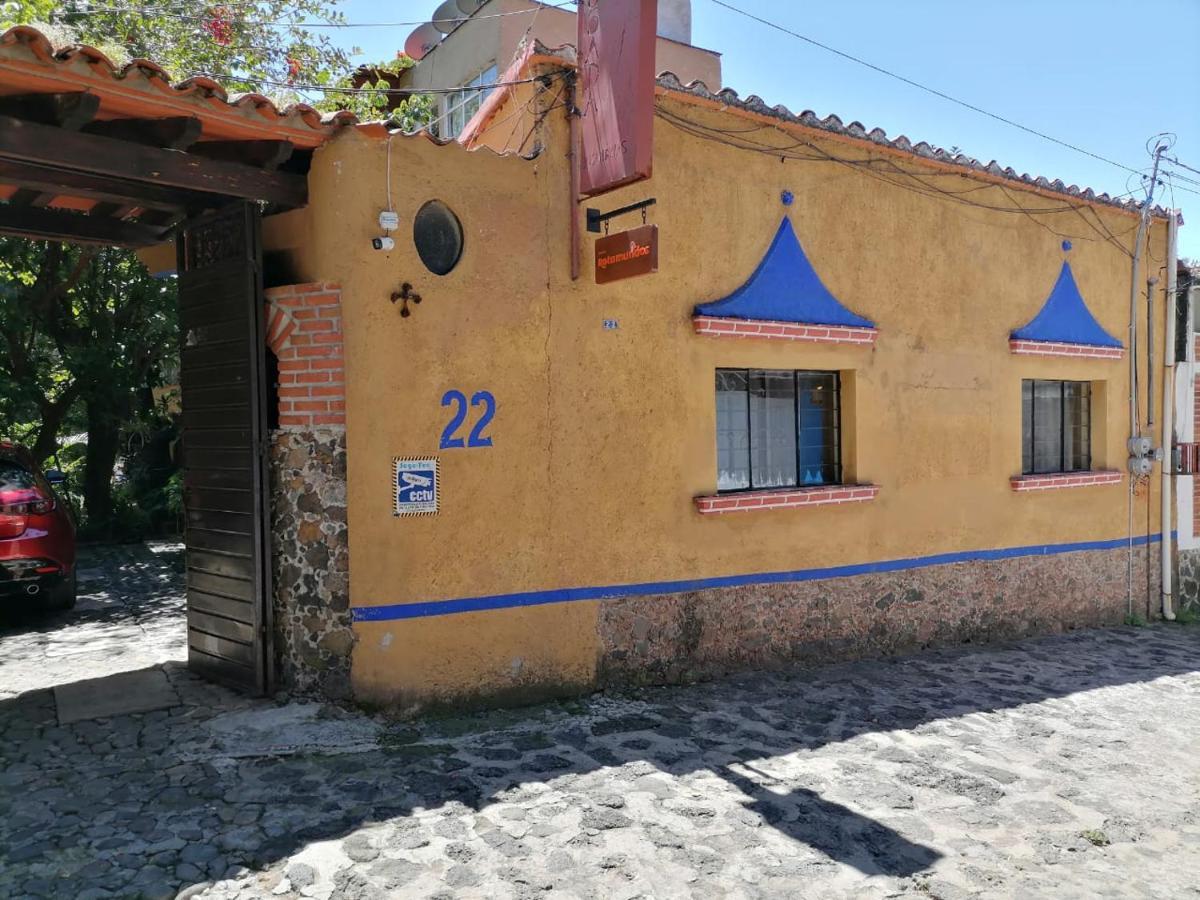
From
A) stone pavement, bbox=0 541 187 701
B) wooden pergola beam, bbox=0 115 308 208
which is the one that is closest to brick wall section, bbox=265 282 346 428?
wooden pergola beam, bbox=0 115 308 208

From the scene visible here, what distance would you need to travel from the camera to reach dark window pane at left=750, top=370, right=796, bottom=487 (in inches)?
273

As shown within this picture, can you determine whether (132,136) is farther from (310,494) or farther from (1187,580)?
(1187,580)

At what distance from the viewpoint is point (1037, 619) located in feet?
28.5

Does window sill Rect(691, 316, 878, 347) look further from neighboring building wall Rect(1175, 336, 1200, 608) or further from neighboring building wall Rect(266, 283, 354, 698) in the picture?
neighboring building wall Rect(1175, 336, 1200, 608)

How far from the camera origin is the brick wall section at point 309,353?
203 inches

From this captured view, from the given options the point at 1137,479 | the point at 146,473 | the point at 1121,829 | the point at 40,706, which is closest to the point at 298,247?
the point at 40,706

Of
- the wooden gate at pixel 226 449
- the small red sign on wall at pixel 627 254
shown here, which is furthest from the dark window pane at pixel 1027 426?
the wooden gate at pixel 226 449

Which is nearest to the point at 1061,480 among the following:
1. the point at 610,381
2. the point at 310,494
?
the point at 610,381

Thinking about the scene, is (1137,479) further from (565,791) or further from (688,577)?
(565,791)

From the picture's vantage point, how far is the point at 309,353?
5227 millimetres

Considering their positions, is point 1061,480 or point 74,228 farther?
point 1061,480

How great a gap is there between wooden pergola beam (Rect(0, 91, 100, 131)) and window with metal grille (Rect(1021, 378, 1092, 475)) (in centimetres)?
817

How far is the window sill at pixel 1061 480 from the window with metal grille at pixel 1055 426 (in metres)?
0.22

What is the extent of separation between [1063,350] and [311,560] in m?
7.57
